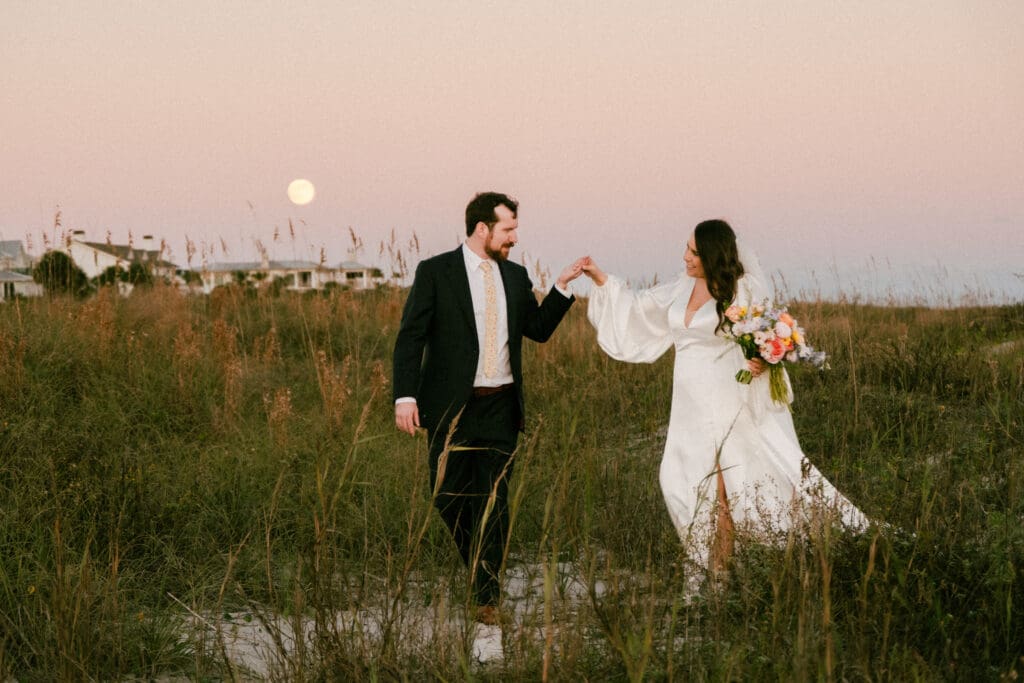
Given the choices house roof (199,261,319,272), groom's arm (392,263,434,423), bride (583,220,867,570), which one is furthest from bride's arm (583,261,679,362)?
house roof (199,261,319,272)

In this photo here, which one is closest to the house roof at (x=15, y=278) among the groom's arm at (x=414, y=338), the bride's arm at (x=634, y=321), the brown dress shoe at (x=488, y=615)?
the groom's arm at (x=414, y=338)

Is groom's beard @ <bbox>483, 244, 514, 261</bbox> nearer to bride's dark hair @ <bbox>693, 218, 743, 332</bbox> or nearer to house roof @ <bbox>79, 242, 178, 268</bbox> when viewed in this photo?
bride's dark hair @ <bbox>693, 218, 743, 332</bbox>

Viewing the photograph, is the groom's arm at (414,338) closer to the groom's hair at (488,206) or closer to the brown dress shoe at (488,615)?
the groom's hair at (488,206)

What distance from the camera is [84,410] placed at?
646 cm

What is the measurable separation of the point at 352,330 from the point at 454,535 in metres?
5.71

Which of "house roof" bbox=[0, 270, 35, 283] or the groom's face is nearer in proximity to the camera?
the groom's face

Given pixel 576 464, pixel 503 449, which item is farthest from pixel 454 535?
pixel 576 464

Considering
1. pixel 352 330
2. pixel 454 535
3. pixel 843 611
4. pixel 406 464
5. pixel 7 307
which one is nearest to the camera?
pixel 843 611

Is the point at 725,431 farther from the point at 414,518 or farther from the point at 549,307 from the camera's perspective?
the point at 414,518

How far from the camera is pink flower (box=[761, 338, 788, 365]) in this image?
13.4 feet

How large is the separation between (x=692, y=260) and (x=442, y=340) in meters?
1.34

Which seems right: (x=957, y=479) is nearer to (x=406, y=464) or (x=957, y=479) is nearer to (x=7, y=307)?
(x=406, y=464)

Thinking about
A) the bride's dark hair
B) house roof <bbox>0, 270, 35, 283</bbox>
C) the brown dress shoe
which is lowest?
the brown dress shoe

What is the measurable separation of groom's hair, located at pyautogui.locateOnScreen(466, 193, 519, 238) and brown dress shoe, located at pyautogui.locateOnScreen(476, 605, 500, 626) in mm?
1859
